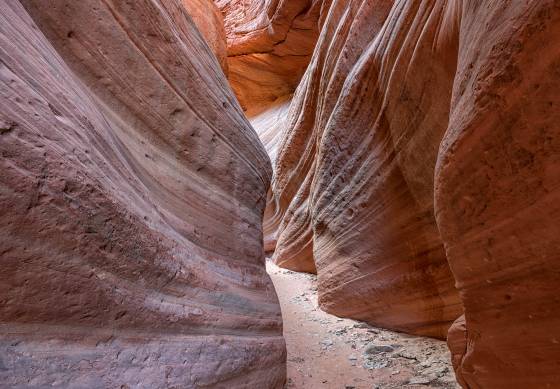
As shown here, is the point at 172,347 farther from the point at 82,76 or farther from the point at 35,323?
the point at 82,76

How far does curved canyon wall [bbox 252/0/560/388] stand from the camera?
1201mm

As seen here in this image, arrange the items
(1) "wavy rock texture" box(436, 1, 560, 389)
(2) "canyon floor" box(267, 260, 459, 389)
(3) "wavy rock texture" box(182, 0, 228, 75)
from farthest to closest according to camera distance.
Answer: (3) "wavy rock texture" box(182, 0, 228, 75), (2) "canyon floor" box(267, 260, 459, 389), (1) "wavy rock texture" box(436, 1, 560, 389)

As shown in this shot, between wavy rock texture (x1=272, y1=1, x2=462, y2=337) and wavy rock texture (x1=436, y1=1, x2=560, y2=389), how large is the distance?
0.87 meters

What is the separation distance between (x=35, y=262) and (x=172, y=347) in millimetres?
769

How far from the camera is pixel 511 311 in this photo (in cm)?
141

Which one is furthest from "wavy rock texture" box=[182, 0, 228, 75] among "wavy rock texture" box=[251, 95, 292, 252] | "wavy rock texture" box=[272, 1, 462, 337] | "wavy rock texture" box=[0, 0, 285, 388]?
"wavy rock texture" box=[0, 0, 285, 388]

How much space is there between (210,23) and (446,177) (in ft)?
26.5

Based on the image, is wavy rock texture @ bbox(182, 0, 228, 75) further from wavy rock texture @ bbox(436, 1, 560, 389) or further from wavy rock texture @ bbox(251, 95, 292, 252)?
wavy rock texture @ bbox(436, 1, 560, 389)

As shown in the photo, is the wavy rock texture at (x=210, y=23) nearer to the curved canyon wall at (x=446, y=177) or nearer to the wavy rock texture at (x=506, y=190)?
the curved canyon wall at (x=446, y=177)

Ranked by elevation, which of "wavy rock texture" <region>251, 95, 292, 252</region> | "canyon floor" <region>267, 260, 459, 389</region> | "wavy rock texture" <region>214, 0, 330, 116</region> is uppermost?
"wavy rock texture" <region>214, 0, 330, 116</region>

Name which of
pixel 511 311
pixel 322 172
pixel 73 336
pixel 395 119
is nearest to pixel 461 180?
pixel 511 311

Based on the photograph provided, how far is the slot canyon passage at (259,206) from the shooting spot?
1220 mm

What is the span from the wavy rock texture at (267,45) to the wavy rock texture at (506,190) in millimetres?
8620

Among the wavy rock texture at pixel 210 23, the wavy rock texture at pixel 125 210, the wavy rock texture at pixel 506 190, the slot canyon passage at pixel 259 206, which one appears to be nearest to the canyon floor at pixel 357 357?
the slot canyon passage at pixel 259 206
